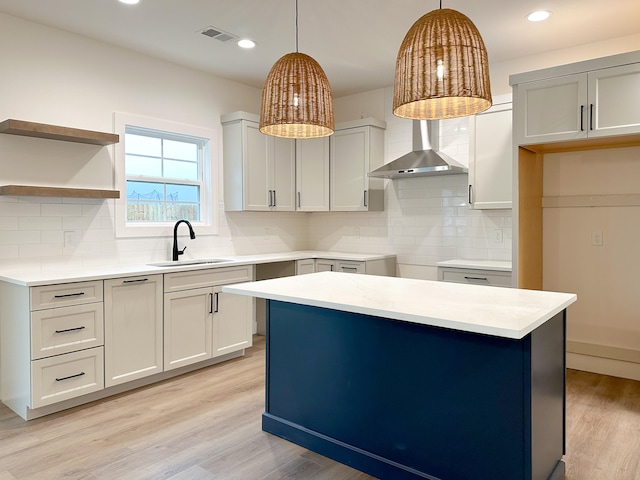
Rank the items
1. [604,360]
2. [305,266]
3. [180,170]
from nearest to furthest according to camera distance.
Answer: [604,360]
[180,170]
[305,266]

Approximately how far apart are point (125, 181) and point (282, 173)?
67.5 inches

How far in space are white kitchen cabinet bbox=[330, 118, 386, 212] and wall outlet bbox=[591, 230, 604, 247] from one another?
2.10 metres

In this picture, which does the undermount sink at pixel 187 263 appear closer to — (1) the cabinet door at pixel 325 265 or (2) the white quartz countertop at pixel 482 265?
(1) the cabinet door at pixel 325 265

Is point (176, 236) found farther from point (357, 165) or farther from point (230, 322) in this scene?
point (357, 165)

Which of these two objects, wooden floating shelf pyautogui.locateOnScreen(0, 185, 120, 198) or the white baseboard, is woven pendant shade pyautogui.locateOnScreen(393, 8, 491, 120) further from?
the white baseboard

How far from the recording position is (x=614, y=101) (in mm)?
3129

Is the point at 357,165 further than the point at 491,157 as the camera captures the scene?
Yes

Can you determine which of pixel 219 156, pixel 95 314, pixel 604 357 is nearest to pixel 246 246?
pixel 219 156

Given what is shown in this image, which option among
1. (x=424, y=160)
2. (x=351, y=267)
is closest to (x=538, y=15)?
(x=424, y=160)

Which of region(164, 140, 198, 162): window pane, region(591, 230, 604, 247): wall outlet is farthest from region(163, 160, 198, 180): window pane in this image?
region(591, 230, 604, 247): wall outlet

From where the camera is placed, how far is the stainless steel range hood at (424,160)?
4121mm

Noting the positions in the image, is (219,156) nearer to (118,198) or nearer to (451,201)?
(118,198)

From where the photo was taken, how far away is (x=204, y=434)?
8.99 feet

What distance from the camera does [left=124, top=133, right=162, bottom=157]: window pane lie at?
161 inches
